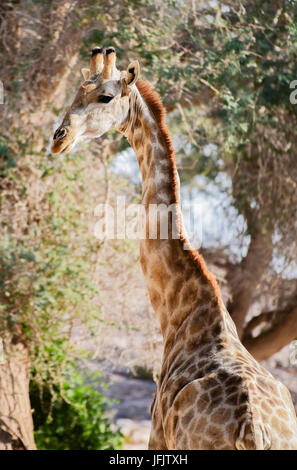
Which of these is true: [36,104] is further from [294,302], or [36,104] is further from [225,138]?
[294,302]

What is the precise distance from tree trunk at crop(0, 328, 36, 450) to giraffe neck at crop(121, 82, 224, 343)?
309cm

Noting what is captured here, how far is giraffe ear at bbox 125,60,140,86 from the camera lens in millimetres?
3389

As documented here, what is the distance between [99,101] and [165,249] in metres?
0.83

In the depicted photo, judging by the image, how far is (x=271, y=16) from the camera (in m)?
6.90

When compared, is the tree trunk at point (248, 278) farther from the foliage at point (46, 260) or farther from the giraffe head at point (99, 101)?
the giraffe head at point (99, 101)

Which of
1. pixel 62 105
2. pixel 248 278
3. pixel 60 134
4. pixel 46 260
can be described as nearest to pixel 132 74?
pixel 60 134

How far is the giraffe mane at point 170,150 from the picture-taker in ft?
10.3

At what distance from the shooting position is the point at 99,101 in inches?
131

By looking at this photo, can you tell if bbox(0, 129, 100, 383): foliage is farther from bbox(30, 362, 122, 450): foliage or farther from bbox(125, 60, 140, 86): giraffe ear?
bbox(125, 60, 140, 86): giraffe ear

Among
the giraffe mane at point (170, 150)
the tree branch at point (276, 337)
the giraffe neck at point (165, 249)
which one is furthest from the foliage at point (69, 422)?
the giraffe mane at point (170, 150)

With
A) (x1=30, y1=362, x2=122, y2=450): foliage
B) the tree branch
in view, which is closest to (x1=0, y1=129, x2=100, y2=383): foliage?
(x1=30, y1=362, x2=122, y2=450): foliage

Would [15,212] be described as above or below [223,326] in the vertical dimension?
above

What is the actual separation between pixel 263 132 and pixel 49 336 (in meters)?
3.43
